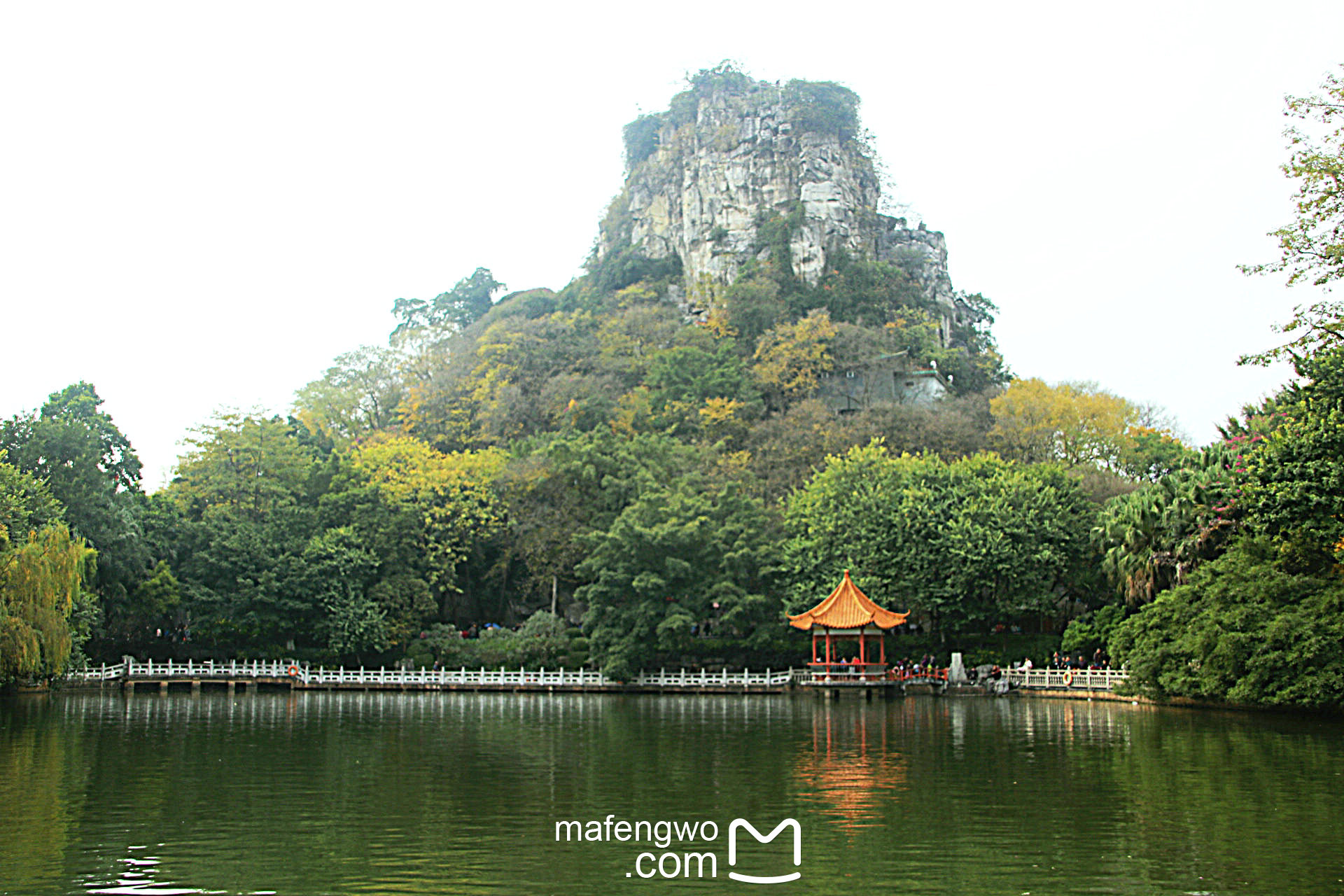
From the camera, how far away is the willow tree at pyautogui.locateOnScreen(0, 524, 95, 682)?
85.8ft

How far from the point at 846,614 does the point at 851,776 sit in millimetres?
18822

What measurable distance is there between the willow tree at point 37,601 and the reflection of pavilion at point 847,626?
64.8 feet

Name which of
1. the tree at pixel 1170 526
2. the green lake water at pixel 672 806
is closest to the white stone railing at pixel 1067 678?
A: the tree at pixel 1170 526

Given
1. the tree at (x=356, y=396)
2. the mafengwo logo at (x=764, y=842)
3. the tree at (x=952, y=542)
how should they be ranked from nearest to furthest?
the mafengwo logo at (x=764, y=842) → the tree at (x=952, y=542) → the tree at (x=356, y=396)

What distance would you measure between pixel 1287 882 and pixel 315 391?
54489 mm

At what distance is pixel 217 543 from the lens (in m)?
40.1

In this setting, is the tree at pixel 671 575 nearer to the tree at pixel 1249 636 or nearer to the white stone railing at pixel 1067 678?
the white stone railing at pixel 1067 678

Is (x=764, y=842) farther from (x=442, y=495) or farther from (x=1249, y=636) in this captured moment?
(x=442, y=495)

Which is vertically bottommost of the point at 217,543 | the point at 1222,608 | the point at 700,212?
the point at 1222,608

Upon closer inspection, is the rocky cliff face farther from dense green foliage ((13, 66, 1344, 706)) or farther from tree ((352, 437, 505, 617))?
tree ((352, 437, 505, 617))

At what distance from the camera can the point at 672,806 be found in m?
13.9

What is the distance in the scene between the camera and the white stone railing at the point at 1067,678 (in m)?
33.4

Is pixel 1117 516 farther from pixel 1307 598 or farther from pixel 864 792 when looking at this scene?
pixel 864 792

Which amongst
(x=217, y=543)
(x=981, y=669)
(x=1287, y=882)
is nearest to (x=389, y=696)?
(x=217, y=543)
